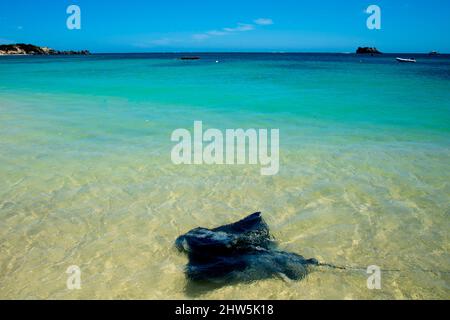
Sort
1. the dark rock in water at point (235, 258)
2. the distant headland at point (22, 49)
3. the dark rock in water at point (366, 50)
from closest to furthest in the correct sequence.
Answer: the dark rock in water at point (235, 258)
the distant headland at point (22, 49)
the dark rock in water at point (366, 50)

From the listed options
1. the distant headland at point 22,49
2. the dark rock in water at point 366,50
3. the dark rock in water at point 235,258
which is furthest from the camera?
the dark rock in water at point 366,50

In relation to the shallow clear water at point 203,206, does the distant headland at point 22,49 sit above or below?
above

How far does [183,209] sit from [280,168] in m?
2.45

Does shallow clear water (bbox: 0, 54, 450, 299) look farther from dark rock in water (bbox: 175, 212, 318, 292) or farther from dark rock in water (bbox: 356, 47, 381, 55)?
dark rock in water (bbox: 356, 47, 381, 55)

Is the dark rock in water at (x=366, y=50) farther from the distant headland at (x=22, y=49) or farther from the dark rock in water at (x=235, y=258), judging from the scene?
the dark rock in water at (x=235, y=258)

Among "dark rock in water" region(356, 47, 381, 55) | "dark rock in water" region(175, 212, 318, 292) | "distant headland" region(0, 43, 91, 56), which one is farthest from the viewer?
"dark rock in water" region(356, 47, 381, 55)

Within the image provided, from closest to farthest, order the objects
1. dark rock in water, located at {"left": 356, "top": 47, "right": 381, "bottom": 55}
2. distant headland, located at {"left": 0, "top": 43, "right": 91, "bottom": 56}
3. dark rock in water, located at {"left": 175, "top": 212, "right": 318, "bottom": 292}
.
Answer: dark rock in water, located at {"left": 175, "top": 212, "right": 318, "bottom": 292}, distant headland, located at {"left": 0, "top": 43, "right": 91, "bottom": 56}, dark rock in water, located at {"left": 356, "top": 47, "right": 381, "bottom": 55}

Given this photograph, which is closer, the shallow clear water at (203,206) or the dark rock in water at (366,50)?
the shallow clear water at (203,206)

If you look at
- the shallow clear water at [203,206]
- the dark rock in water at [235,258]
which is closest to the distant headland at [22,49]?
the shallow clear water at [203,206]

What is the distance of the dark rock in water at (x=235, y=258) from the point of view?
3.52 meters

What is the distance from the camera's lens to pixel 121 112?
42.9 ft

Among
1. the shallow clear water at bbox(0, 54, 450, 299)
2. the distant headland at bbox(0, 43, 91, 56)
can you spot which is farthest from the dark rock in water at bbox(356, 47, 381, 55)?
the shallow clear water at bbox(0, 54, 450, 299)

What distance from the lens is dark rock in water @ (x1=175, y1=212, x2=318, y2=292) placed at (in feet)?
11.5
